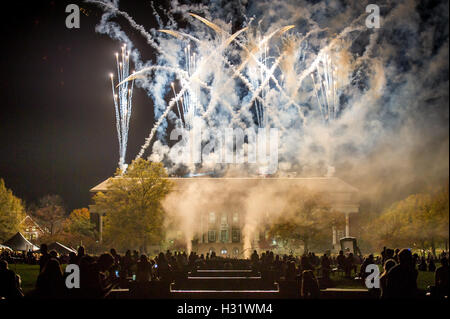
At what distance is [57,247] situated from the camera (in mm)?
36906

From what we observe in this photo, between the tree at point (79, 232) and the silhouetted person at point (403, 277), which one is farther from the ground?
the silhouetted person at point (403, 277)

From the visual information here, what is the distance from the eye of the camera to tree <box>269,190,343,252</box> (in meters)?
46.3

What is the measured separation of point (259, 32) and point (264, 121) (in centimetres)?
1114

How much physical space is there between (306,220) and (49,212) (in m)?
48.7

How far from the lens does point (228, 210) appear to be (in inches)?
2741

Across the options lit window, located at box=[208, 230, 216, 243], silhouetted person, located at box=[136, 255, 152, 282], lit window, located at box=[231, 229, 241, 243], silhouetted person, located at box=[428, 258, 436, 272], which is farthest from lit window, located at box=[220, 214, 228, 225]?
silhouetted person, located at box=[136, 255, 152, 282]

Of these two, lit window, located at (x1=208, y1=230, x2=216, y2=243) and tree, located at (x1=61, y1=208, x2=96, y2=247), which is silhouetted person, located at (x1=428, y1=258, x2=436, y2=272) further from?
lit window, located at (x1=208, y1=230, x2=216, y2=243)

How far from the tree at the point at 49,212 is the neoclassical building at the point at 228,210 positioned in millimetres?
8804

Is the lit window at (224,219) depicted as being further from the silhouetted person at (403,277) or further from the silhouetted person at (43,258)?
the silhouetted person at (403,277)

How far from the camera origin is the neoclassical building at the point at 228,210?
188 ft

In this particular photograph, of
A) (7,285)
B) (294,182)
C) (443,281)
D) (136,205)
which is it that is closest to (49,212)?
(136,205)

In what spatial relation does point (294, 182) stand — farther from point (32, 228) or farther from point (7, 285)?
point (7, 285)

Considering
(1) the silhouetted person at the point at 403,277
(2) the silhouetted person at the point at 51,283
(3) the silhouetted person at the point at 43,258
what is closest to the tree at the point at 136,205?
(3) the silhouetted person at the point at 43,258
